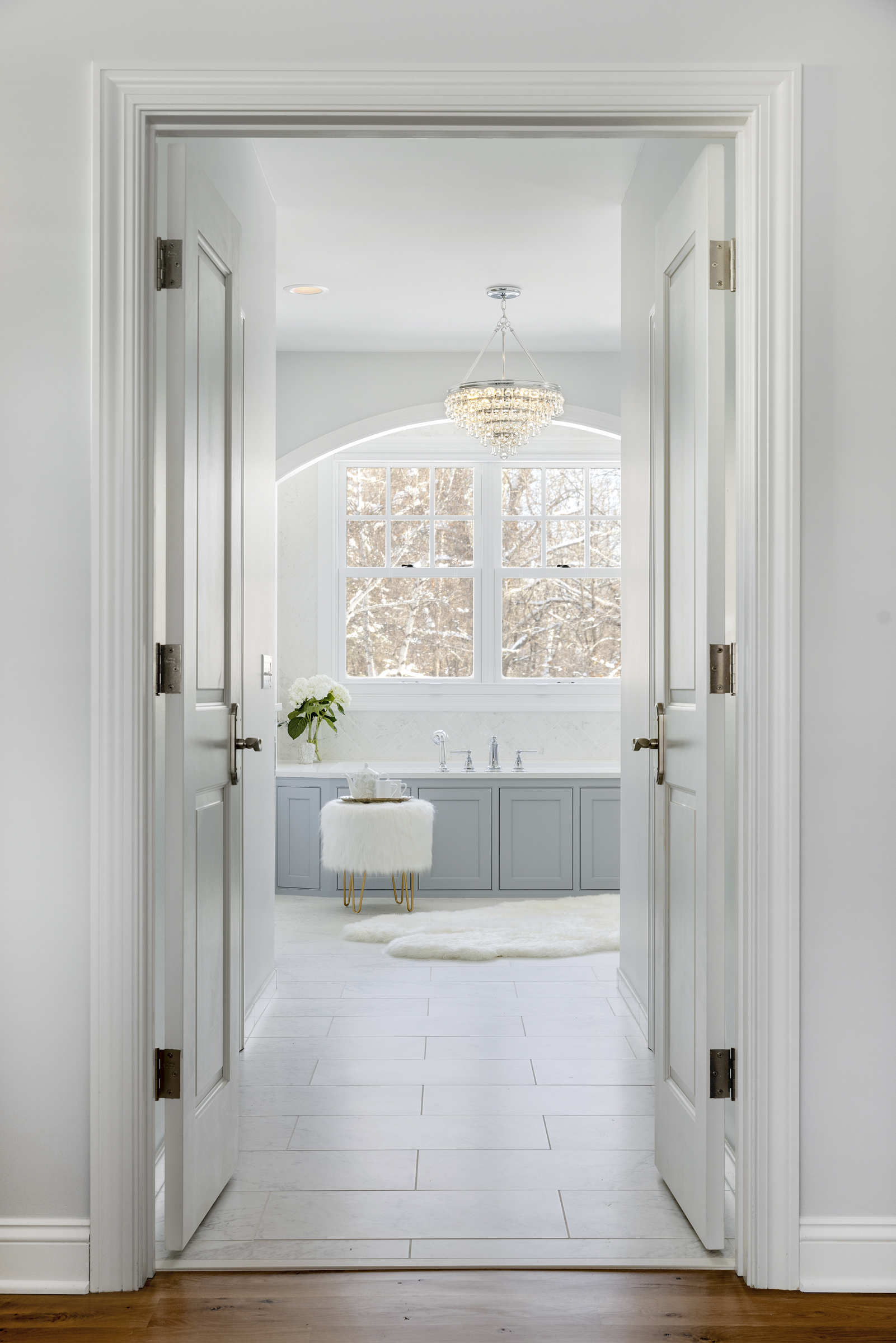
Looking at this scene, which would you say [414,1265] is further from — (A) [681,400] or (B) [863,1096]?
(A) [681,400]

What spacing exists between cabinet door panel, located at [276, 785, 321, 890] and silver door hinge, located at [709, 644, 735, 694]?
167 inches

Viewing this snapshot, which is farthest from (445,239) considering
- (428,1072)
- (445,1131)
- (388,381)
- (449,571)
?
(445,1131)

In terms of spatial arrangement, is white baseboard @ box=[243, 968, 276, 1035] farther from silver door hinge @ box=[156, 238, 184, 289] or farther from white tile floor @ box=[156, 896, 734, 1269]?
silver door hinge @ box=[156, 238, 184, 289]

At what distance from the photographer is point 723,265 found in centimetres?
222

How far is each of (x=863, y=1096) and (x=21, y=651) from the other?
1810 mm

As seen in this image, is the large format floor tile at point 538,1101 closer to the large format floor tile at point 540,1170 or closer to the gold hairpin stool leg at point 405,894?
the large format floor tile at point 540,1170

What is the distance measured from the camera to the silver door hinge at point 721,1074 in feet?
7.28

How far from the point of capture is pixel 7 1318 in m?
2.00

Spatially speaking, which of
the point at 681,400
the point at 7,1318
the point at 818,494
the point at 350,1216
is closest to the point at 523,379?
the point at 681,400

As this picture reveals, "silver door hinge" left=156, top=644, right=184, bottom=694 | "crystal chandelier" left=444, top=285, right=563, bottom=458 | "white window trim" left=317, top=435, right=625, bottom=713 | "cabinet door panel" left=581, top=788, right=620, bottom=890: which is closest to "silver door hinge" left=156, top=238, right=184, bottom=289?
"silver door hinge" left=156, top=644, right=184, bottom=694

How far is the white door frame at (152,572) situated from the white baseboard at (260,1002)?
1614 millimetres

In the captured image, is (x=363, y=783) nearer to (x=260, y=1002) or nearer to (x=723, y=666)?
(x=260, y=1002)

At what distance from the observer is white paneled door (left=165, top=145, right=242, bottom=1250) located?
2.20 m

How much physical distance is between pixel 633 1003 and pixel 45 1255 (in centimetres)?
239
